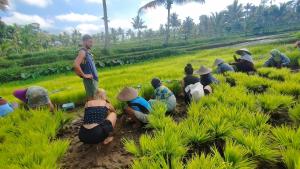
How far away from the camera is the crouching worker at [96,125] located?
356 centimetres

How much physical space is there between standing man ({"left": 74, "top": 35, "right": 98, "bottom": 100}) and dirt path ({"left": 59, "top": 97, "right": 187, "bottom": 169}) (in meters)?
0.84

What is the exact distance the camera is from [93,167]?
10.6 ft

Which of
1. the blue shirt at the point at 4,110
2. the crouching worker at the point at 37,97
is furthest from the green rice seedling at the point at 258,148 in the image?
the blue shirt at the point at 4,110

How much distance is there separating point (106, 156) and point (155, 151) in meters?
0.91

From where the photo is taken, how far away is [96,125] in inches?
141

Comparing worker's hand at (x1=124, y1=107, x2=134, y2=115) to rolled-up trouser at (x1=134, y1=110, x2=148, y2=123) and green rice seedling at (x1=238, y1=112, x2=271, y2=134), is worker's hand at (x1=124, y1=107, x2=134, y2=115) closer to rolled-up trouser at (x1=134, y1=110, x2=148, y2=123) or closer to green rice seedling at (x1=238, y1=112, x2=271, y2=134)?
rolled-up trouser at (x1=134, y1=110, x2=148, y2=123)

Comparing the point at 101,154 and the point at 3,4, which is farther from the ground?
A: the point at 3,4

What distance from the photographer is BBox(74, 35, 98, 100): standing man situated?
4.70m

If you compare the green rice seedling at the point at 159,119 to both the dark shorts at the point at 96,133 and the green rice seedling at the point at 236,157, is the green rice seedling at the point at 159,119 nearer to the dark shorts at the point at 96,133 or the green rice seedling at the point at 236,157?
the dark shorts at the point at 96,133

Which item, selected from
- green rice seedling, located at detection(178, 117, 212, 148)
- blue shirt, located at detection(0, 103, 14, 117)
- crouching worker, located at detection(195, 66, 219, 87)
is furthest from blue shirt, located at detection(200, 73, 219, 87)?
blue shirt, located at detection(0, 103, 14, 117)

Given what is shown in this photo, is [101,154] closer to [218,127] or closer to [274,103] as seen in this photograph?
[218,127]

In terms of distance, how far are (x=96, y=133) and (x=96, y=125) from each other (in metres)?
0.11

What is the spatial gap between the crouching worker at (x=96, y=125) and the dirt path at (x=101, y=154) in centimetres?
15

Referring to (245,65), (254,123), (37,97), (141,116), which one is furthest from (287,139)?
(245,65)
